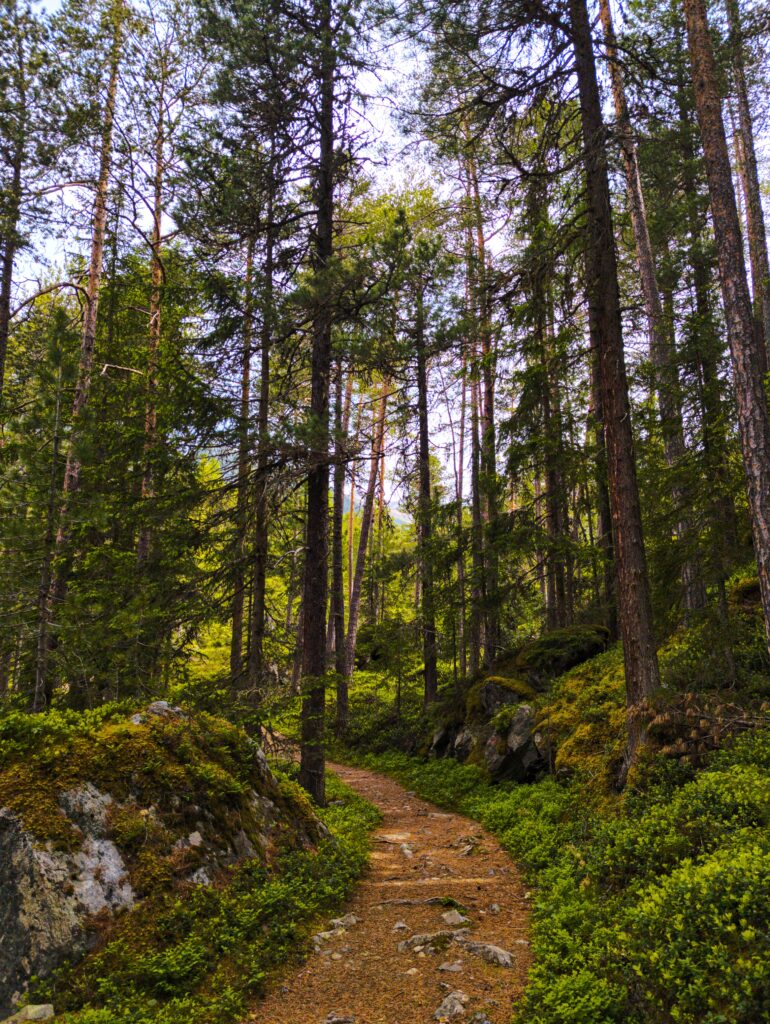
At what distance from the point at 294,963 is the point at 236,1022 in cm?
104

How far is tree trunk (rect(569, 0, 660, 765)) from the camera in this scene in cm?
786

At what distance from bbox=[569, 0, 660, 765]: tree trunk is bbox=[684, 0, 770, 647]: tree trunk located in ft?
4.28

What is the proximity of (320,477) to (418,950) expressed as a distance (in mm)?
7089

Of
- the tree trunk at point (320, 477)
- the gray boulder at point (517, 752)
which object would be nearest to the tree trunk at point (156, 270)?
the tree trunk at point (320, 477)

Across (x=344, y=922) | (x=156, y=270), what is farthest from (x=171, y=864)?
(x=156, y=270)

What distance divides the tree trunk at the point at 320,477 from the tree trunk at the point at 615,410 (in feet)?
13.9

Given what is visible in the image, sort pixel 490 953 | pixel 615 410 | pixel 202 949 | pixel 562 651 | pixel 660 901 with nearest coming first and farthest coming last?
pixel 660 901 → pixel 202 949 → pixel 490 953 → pixel 615 410 → pixel 562 651

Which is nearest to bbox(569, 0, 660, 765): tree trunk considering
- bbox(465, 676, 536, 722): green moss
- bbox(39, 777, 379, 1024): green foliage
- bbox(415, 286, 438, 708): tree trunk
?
bbox(39, 777, 379, 1024): green foliage

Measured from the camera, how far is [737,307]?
7.11 m

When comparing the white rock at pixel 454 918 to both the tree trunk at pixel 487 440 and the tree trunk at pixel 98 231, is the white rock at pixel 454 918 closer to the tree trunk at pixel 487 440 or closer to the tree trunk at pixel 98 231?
the tree trunk at pixel 487 440

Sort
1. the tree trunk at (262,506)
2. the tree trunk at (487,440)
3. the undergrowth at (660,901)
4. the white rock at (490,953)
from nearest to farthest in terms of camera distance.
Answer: the undergrowth at (660,901), the white rock at (490,953), the tree trunk at (487,440), the tree trunk at (262,506)

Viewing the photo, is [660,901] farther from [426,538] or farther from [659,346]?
[426,538]

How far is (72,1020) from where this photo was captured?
12.8ft

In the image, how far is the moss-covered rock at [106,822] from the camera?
4.51m
